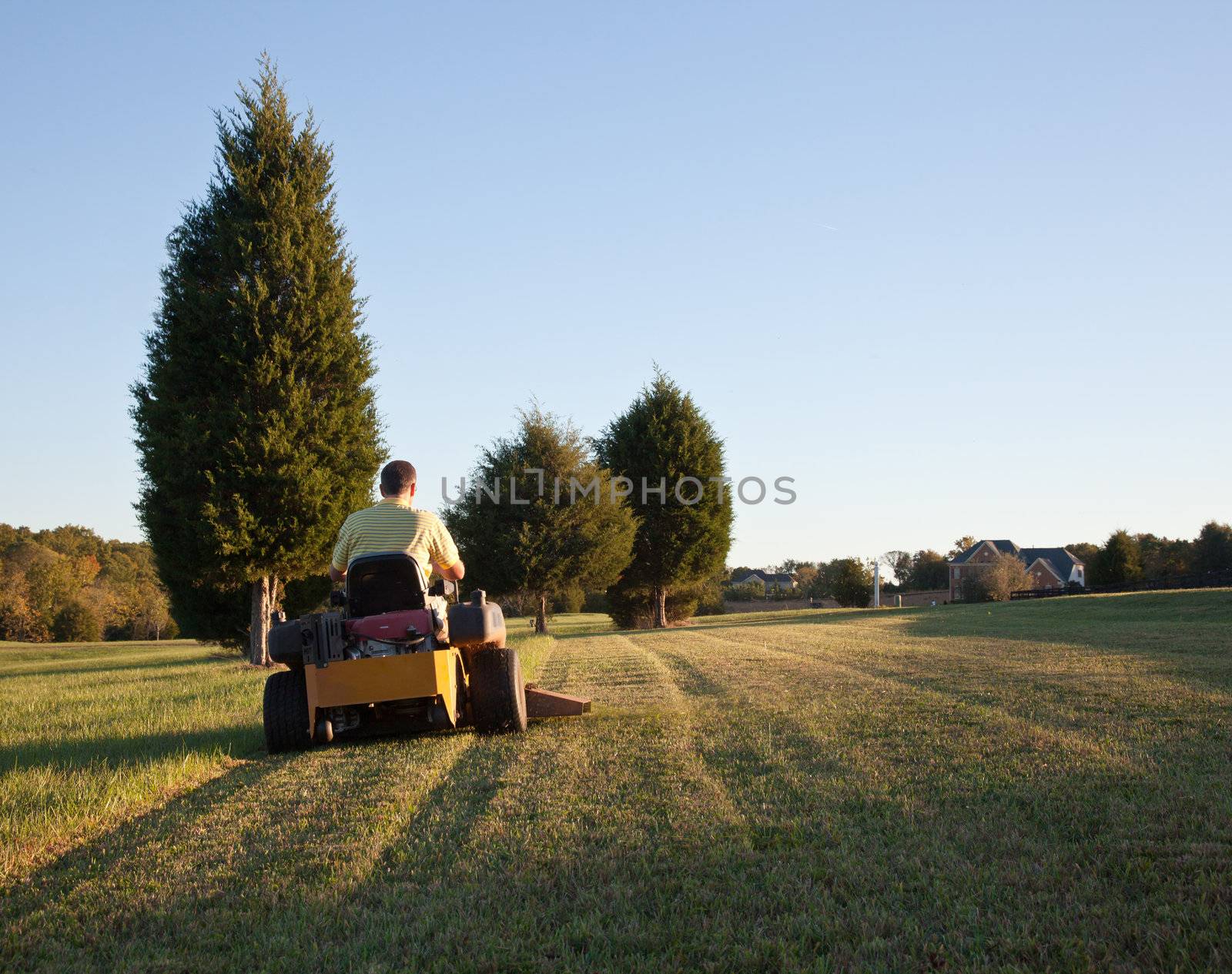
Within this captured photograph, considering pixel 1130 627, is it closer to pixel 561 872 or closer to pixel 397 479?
pixel 397 479

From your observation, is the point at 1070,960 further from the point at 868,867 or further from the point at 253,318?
the point at 253,318

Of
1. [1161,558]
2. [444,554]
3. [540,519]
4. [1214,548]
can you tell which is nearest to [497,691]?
[444,554]

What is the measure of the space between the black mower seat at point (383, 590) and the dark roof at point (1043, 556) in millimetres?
80345

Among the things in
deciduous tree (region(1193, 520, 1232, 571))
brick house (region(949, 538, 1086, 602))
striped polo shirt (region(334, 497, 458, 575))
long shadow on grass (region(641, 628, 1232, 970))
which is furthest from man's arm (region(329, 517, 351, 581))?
brick house (region(949, 538, 1086, 602))

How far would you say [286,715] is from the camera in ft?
21.7

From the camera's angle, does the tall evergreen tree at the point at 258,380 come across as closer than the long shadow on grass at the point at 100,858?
No

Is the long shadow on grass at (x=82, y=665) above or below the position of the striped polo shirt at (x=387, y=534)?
below

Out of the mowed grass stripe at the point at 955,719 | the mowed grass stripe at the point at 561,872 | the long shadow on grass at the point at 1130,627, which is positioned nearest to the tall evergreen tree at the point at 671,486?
the long shadow on grass at the point at 1130,627

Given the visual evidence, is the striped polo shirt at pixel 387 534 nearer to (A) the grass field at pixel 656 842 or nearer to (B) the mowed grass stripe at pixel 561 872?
(A) the grass field at pixel 656 842

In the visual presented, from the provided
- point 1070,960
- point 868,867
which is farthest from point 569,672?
point 1070,960

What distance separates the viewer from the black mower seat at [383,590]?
6.31m

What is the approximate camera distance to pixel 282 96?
58.3 feet

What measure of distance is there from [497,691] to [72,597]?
6432 cm

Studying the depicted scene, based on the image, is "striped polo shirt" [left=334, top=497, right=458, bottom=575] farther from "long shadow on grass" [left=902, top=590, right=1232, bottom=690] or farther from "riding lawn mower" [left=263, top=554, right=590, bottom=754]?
"long shadow on grass" [left=902, top=590, right=1232, bottom=690]
